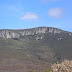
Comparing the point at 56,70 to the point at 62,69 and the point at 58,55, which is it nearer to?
the point at 62,69

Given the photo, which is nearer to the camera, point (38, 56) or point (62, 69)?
point (62, 69)

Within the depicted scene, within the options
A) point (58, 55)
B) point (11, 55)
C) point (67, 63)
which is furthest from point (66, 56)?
point (67, 63)

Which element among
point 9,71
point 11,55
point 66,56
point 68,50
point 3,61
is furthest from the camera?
point 68,50

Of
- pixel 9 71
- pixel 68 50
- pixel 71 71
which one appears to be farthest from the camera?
pixel 68 50

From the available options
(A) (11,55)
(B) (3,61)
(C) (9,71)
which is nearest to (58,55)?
(A) (11,55)

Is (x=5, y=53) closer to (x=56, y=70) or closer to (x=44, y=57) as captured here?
(x=44, y=57)

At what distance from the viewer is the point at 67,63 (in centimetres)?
2036

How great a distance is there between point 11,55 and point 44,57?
3338 cm

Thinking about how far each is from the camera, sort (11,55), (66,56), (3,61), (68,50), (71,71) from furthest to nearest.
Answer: (68,50)
(66,56)
(11,55)
(3,61)
(71,71)

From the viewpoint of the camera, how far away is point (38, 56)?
190250mm

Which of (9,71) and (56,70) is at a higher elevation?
(56,70)

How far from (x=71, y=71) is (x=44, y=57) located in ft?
557

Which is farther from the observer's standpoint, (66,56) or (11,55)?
(66,56)

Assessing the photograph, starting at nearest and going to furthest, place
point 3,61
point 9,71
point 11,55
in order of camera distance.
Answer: point 9,71, point 3,61, point 11,55
